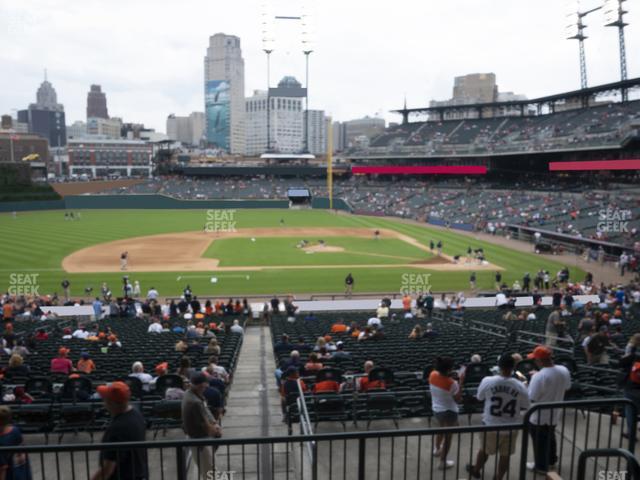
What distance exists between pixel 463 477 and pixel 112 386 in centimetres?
423

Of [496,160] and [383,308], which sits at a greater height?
[496,160]

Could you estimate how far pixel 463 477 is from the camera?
642cm

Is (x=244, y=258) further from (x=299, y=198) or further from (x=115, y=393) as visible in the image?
(x=299, y=198)

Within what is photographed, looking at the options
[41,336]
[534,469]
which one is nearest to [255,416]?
[534,469]

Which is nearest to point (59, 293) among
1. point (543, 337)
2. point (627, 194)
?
point (543, 337)

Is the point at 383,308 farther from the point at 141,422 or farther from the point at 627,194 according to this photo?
the point at 627,194

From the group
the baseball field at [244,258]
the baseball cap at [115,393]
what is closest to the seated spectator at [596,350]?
the baseball cap at [115,393]

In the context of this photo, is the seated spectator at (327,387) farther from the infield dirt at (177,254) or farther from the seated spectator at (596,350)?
the infield dirt at (177,254)

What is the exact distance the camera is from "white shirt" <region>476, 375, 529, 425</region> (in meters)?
6.39

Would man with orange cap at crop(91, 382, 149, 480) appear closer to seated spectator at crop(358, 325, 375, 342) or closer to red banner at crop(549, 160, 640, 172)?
seated spectator at crop(358, 325, 375, 342)

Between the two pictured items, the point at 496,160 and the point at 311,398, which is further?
the point at 496,160

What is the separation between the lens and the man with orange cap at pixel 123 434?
4988 mm

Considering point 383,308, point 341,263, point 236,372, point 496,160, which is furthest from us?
point 496,160

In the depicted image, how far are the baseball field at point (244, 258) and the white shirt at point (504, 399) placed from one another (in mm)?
24271
